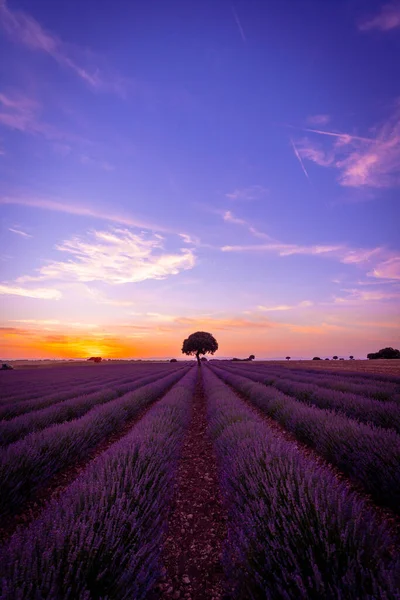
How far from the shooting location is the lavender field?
4.28 feet

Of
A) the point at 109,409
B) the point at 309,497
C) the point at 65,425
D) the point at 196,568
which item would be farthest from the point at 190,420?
the point at 309,497

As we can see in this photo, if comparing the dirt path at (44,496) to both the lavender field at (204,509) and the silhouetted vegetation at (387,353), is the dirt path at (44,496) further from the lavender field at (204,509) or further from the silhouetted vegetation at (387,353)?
the silhouetted vegetation at (387,353)

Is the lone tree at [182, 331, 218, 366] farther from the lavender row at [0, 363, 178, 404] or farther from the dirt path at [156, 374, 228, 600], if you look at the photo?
the dirt path at [156, 374, 228, 600]

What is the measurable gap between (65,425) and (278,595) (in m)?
4.16

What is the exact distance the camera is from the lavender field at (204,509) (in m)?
1.31

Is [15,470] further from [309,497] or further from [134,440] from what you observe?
[309,497]

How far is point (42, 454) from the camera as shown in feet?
11.4

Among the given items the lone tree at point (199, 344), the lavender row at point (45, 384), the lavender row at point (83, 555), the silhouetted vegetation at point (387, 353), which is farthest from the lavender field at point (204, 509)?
the silhouetted vegetation at point (387, 353)

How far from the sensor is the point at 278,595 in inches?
51.5

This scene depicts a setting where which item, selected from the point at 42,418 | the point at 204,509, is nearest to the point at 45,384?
the point at 42,418

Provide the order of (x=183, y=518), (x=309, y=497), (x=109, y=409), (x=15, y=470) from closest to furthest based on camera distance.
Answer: (x=309, y=497) < (x=183, y=518) < (x=15, y=470) < (x=109, y=409)

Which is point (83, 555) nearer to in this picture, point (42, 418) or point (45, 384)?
point (42, 418)

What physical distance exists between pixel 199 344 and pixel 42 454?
43747 mm

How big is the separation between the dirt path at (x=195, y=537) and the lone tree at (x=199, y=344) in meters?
43.0
